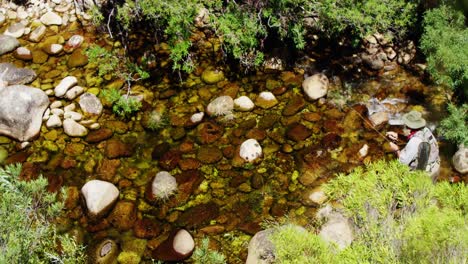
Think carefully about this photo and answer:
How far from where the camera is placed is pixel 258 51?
9609 millimetres

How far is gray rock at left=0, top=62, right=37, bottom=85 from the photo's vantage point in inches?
384

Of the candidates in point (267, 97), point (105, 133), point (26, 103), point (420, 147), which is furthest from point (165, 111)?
point (420, 147)

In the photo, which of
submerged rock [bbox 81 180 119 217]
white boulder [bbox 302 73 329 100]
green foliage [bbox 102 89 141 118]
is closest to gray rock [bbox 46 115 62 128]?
green foliage [bbox 102 89 141 118]

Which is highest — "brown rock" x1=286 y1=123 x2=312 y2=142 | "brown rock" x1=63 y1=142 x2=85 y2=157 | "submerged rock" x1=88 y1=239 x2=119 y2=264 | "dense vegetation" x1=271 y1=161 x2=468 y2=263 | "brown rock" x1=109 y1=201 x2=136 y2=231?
"dense vegetation" x1=271 y1=161 x2=468 y2=263

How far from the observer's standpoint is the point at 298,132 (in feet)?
28.8

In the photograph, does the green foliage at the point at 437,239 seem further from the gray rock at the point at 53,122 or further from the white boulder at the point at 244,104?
the gray rock at the point at 53,122

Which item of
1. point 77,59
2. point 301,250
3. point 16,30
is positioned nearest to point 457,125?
point 301,250

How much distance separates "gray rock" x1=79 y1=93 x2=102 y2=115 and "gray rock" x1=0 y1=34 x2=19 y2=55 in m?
2.46

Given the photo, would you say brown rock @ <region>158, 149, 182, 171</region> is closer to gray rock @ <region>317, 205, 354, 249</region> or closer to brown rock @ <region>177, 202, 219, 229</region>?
brown rock @ <region>177, 202, 219, 229</region>

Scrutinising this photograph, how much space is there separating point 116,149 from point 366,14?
17.4 feet

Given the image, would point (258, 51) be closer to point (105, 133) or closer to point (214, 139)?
point (214, 139)

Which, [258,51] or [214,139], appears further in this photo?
[258,51]

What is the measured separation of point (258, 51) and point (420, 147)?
3685 mm

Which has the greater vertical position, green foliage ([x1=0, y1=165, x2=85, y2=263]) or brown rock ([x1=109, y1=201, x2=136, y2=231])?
green foliage ([x1=0, y1=165, x2=85, y2=263])
